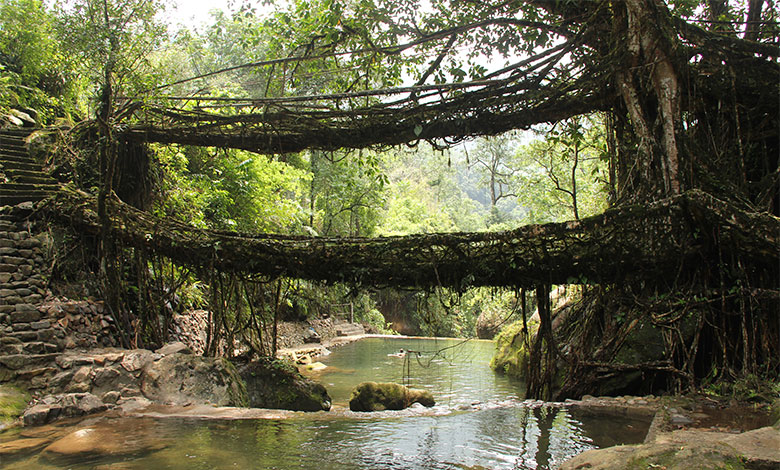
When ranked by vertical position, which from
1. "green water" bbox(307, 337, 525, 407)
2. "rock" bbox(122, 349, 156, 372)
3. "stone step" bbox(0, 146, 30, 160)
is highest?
"stone step" bbox(0, 146, 30, 160)

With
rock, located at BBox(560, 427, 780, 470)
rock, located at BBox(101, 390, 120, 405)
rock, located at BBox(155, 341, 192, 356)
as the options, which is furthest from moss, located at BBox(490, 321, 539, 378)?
rock, located at BBox(101, 390, 120, 405)

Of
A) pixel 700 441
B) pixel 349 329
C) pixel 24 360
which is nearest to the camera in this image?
pixel 700 441

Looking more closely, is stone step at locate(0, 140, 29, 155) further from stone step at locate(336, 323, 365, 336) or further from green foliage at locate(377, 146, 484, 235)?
green foliage at locate(377, 146, 484, 235)

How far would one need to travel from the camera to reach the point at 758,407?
4.37 m

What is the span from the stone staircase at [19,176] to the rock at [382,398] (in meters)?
5.79

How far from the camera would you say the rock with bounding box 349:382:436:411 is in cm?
745

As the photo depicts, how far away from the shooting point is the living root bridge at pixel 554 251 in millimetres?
4641

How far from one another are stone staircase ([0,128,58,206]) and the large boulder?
4.32 m

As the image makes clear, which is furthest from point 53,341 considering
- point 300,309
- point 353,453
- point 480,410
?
point 300,309

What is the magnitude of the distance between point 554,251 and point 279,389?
4.68 metres

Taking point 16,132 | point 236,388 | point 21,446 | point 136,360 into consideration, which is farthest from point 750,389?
point 16,132

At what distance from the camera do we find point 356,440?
500 cm

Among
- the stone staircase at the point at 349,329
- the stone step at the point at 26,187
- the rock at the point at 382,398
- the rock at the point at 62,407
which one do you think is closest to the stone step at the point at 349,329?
the stone staircase at the point at 349,329

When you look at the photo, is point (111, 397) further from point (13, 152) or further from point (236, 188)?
point (236, 188)
